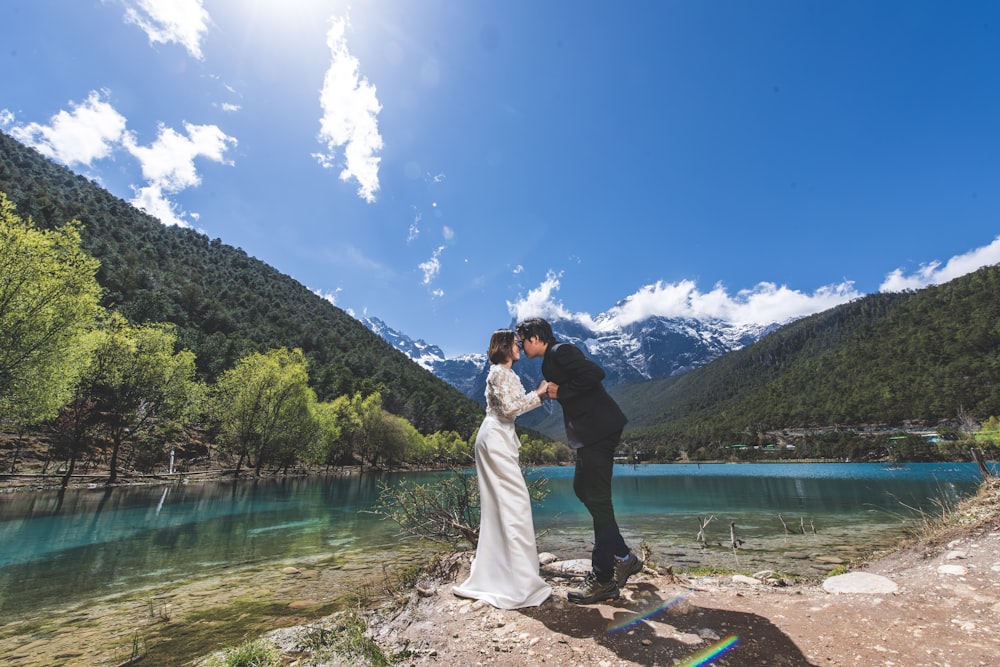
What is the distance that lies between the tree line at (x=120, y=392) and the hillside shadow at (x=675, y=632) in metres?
3.07

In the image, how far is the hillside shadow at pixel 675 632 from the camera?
3051 millimetres

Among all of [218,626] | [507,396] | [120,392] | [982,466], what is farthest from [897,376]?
[120,392]

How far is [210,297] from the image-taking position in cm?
8362

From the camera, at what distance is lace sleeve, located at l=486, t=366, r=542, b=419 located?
454 cm

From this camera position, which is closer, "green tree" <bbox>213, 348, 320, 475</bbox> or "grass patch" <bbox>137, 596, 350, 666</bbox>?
"grass patch" <bbox>137, 596, 350, 666</bbox>

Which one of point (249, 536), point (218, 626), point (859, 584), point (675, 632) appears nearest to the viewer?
point (675, 632)

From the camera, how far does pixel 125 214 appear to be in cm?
8762

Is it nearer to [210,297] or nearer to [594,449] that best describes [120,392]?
[594,449]

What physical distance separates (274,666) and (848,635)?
4973 mm

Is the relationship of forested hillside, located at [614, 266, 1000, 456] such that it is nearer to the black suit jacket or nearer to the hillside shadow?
the hillside shadow

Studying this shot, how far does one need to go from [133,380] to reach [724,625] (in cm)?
3911

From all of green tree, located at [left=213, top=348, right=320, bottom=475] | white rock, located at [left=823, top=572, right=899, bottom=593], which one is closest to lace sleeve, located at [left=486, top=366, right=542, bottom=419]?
white rock, located at [left=823, top=572, right=899, bottom=593]

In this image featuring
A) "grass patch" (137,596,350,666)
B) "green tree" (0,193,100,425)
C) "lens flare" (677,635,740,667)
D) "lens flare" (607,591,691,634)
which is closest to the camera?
"lens flare" (677,635,740,667)

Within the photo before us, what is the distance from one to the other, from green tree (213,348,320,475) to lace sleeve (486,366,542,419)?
137 ft
